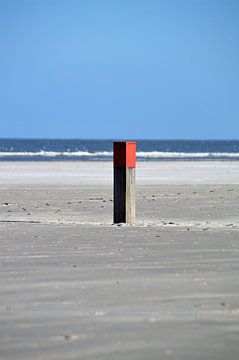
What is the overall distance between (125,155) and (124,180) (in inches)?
12.8

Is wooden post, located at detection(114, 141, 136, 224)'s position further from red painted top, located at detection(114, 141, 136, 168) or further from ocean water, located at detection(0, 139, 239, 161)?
ocean water, located at detection(0, 139, 239, 161)

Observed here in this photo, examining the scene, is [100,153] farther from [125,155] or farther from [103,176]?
[125,155]

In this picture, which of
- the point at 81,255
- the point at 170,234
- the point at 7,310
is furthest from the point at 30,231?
the point at 7,310

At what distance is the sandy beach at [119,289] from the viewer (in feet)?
16.5

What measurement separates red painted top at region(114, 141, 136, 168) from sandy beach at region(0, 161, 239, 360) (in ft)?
2.64

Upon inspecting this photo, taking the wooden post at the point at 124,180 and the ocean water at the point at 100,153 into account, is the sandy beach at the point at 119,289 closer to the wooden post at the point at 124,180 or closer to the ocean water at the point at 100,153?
the wooden post at the point at 124,180

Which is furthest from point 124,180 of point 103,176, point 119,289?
point 103,176

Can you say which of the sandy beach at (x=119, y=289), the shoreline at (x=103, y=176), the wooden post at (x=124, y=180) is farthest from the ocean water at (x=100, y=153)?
the sandy beach at (x=119, y=289)

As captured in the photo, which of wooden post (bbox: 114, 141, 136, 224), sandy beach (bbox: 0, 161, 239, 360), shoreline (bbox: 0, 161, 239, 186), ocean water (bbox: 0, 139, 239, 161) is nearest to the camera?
sandy beach (bbox: 0, 161, 239, 360)

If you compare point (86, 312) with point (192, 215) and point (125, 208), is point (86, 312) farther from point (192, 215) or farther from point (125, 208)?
point (192, 215)

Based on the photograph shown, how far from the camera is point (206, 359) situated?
4719 mm

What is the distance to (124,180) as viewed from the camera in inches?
500

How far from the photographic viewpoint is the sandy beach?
16.5 feet

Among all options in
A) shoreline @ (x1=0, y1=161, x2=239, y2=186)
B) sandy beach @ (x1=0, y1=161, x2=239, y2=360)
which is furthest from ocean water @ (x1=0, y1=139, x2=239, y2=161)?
sandy beach @ (x1=0, y1=161, x2=239, y2=360)
